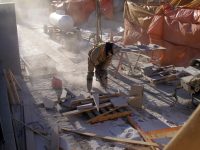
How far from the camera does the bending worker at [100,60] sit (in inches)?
344

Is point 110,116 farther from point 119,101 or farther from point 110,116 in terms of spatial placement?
point 119,101

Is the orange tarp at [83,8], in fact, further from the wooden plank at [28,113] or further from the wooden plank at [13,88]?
the wooden plank at [13,88]

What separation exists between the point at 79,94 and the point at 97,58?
1.34 m

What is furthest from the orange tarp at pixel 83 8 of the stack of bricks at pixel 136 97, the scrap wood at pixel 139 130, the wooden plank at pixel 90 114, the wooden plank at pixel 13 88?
the scrap wood at pixel 139 130

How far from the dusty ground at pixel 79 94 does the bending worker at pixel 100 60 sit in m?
0.53

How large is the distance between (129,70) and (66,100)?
13.0 feet

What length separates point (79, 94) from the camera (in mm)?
9320

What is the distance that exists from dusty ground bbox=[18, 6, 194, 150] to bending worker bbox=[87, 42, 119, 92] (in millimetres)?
532

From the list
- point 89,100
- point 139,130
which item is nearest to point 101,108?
point 89,100

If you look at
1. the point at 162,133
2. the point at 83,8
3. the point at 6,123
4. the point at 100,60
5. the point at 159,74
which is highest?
the point at 83,8

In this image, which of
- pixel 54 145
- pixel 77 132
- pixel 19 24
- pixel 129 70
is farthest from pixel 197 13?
pixel 19 24

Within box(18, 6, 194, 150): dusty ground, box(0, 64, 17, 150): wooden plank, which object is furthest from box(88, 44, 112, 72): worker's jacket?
box(0, 64, 17, 150): wooden plank

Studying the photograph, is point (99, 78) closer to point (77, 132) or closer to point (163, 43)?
point (77, 132)

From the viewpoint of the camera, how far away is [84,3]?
21.0 meters
